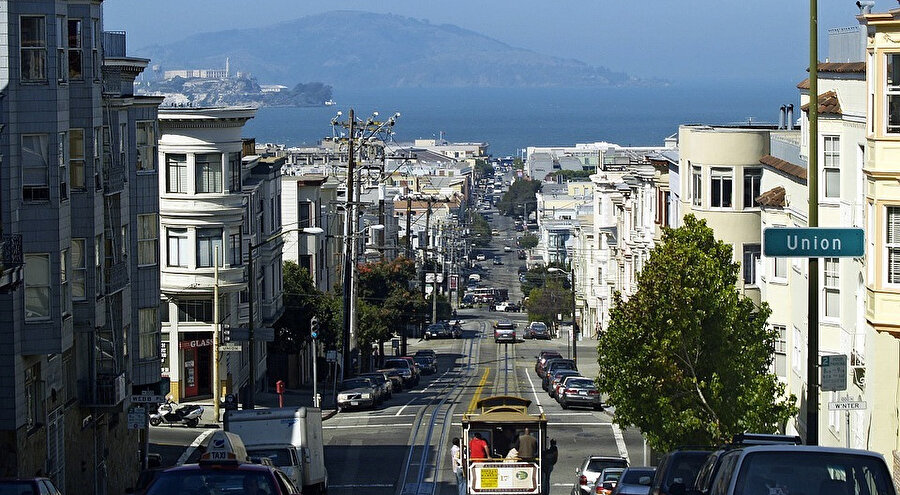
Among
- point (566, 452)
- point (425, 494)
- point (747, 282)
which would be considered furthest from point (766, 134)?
point (425, 494)

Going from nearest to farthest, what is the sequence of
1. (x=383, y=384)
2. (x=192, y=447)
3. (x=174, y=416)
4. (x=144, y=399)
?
1. (x=144, y=399)
2. (x=192, y=447)
3. (x=174, y=416)
4. (x=383, y=384)

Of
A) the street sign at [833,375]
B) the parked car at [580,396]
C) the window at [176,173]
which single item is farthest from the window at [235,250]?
the street sign at [833,375]

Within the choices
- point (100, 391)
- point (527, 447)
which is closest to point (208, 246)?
point (100, 391)

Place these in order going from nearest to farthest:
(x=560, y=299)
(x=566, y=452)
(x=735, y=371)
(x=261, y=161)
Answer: (x=735, y=371), (x=566, y=452), (x=261, y=161), (x=560, y=299)

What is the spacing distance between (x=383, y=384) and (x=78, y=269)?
2470 centimetres

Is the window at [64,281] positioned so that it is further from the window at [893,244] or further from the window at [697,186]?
the window at [697,186]

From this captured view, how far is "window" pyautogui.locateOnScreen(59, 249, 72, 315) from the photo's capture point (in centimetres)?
3216

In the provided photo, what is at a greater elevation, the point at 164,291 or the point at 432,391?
the point at 164,291

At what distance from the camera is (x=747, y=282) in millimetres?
48656

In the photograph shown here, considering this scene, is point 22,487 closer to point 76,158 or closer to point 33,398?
point 33,398

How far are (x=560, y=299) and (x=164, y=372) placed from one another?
7029 cm

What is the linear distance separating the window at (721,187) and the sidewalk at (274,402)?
613 inches

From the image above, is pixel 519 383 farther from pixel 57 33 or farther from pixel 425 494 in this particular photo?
pixel 57 33

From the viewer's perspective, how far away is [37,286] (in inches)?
1241
